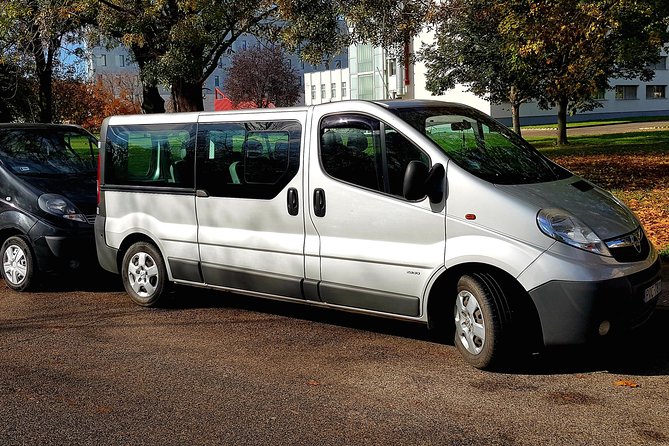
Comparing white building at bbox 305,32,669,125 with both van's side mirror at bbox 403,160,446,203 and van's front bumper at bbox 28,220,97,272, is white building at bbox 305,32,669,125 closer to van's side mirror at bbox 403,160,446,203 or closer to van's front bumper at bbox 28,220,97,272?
van's front bumper at bbox 28,220,97,272

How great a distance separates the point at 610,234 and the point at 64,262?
5.79 metres

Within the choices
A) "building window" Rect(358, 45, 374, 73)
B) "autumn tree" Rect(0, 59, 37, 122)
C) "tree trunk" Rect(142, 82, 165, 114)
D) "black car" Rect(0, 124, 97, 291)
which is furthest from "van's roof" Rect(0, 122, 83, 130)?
"building window" Rect(358, 45, 374, 73)

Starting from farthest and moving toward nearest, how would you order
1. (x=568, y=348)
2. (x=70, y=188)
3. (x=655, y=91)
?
1. (x=655, y=91)
2. (x=70, y=188)
3. (x=568, y=348)

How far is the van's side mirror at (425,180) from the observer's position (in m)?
5.83

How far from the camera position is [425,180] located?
230 inches

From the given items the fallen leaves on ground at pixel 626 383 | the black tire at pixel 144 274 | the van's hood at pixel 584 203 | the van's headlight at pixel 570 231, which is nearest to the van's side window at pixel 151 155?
the black tire at pixel 144 274

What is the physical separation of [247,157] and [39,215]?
3.01m

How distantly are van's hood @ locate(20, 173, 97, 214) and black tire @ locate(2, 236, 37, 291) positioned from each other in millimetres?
626

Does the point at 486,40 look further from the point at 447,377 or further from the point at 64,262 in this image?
the point at 447,377

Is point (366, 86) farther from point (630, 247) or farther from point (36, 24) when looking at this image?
point (630, 247)

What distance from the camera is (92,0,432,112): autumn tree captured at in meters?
17.3

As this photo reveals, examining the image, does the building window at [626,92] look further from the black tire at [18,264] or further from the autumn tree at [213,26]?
the black tire at [18,264]

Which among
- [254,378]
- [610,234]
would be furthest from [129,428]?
[610,234]

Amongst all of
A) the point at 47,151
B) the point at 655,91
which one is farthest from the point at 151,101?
the point at 655,91
